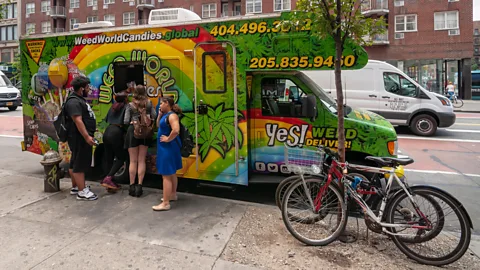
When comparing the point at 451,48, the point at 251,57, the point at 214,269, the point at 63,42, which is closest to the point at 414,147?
the point at 251,57

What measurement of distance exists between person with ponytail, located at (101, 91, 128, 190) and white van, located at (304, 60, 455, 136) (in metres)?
7.61

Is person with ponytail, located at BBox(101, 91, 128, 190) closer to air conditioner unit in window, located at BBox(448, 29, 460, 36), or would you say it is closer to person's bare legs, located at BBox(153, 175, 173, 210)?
person's bare legs, located at BBox(153, 175, 173, 210)

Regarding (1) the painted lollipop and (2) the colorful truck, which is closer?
(2) the colorful truck

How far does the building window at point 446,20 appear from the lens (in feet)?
98.6

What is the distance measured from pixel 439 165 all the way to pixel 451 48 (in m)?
27.0

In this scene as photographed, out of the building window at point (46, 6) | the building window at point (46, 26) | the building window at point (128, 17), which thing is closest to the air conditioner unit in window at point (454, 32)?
the building window at point (128, 17)

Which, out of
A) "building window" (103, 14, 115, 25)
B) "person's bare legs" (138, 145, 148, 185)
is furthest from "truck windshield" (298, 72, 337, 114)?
"building window" (103, 14, 115, 25)

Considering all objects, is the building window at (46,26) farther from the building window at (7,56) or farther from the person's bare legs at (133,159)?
the person's bare legs at (133,159)

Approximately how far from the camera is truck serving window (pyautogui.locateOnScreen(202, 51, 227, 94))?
5.30 meters

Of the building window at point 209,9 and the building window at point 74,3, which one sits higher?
the building window at point 74,3

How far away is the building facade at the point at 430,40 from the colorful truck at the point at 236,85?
88.0ft

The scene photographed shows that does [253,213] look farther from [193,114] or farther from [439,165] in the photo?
[439,165]

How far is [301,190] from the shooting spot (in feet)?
13.6

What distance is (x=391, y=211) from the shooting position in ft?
12.3
